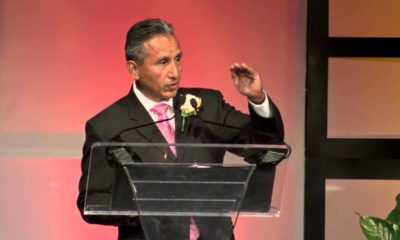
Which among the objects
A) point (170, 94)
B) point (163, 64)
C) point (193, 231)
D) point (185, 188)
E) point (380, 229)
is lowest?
point (380, 229)

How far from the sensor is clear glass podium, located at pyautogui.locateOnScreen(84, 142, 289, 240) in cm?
149

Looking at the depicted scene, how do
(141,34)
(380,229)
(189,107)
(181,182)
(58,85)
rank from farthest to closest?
(58,85) < (380,229) < (141,34) < (189,107) < (181,182)

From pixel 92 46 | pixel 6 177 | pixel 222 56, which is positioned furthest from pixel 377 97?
Answer: pixel 6 177

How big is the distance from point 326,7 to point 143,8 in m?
0.91

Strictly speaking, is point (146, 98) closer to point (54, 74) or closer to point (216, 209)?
point (216, 209)

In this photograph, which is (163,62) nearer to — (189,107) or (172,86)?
(172,86)

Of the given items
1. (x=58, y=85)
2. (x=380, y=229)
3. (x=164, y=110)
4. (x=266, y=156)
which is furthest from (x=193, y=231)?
(x=58, y=85)

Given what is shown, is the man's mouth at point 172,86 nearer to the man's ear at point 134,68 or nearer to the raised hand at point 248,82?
the man's ear at point 134,68

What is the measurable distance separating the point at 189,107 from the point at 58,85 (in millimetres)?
1199

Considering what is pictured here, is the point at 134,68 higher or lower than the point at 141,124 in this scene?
higher

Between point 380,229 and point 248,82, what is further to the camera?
A: point 380,229

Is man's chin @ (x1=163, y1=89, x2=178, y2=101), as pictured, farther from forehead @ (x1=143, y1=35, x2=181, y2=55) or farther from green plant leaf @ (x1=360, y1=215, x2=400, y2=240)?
green plant leaf @ (x1=360, y1=215, x2=400, y2=240)

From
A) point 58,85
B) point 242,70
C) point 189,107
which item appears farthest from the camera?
point 58,85

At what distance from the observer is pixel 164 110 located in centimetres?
210
